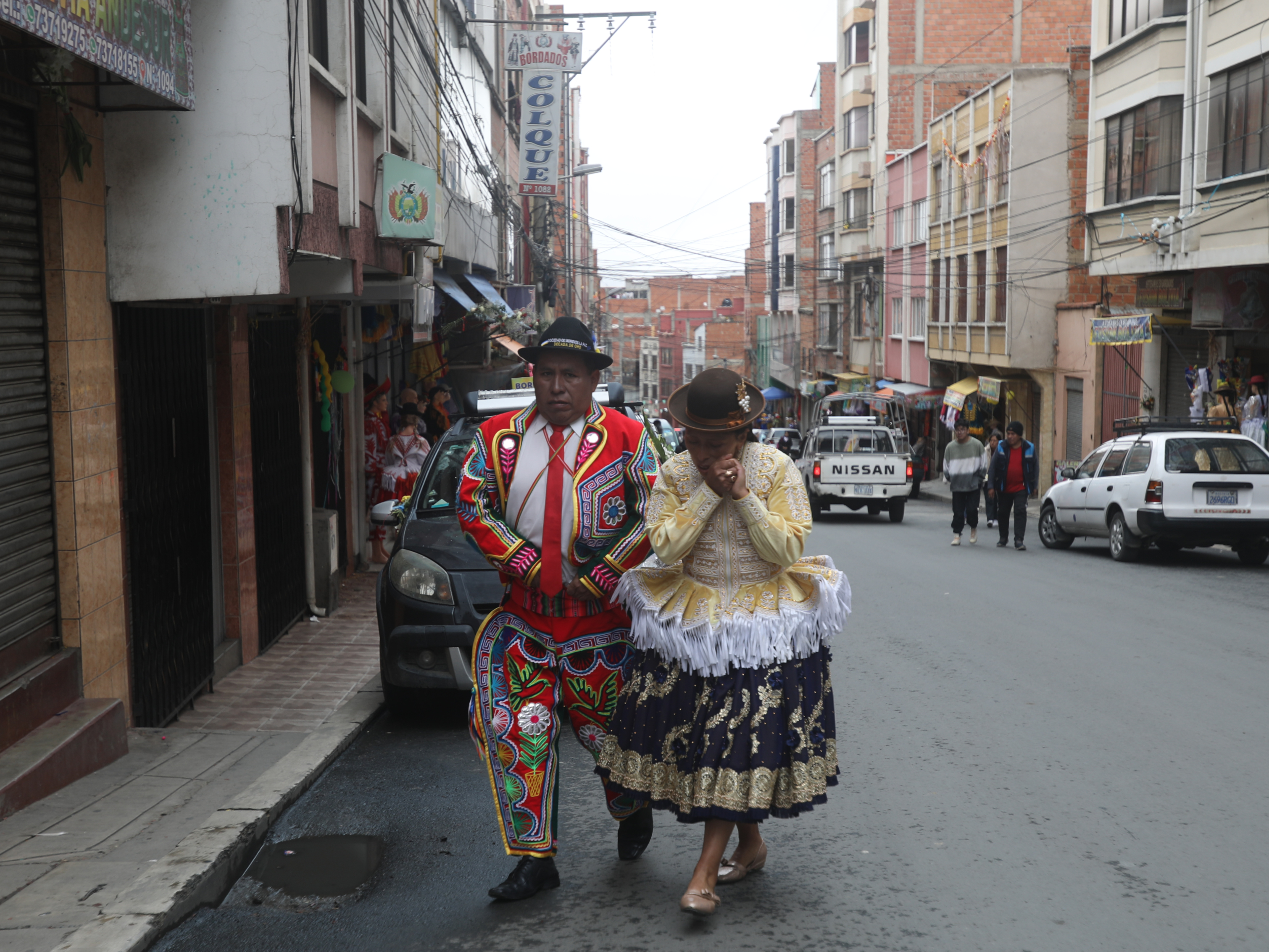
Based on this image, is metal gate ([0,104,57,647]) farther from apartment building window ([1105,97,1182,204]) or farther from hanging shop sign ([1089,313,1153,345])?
hanging shop sign ([1089,313,1153,345])

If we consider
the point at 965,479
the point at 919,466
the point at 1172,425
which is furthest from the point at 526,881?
the point at 919,466

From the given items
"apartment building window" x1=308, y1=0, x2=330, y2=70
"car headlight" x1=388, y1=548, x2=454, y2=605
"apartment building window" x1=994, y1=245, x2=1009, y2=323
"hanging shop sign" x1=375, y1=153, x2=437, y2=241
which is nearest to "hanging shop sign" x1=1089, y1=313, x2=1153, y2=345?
"apartment building window" x1=994, y1=245, x2=1009, y2=323

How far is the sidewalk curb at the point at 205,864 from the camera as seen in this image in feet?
13.0

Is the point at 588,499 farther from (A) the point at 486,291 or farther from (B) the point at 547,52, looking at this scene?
(B) the point at 547,52

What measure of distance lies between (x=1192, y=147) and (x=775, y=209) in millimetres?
54651

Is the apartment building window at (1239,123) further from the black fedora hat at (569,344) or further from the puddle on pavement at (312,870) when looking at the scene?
the puddle on pavement at (312,870)

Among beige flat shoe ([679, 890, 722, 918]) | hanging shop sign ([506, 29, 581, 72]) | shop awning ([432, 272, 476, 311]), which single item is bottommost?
beige flat shoe ([679, 890, 722, 918])

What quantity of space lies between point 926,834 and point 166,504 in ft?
15.0

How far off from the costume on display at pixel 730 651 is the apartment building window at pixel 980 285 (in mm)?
32593

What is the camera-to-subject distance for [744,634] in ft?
13.4

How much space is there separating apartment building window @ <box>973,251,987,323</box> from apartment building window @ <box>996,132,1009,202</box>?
1.92m

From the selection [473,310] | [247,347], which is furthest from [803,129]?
[247,347]

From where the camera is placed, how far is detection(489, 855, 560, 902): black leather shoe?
4355 mm

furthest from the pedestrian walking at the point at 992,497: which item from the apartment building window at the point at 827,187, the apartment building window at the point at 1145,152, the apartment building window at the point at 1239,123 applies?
the apartment building window at the point at 827,187
